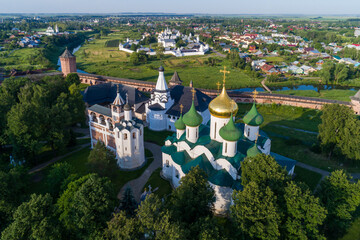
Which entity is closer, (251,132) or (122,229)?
(122,229)

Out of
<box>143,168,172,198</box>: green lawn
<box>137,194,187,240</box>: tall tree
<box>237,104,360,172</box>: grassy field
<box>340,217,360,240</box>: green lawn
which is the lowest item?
<box>340,217,360,240</box>: green lawn

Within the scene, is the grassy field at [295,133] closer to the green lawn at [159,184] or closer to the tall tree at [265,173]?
the tall tree at [265,173]

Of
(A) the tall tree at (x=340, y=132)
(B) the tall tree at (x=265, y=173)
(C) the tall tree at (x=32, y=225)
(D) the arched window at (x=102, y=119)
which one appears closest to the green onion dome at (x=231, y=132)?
(B) the tall tree at (x=265, y=173)

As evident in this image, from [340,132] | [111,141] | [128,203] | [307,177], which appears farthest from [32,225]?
[340,132]

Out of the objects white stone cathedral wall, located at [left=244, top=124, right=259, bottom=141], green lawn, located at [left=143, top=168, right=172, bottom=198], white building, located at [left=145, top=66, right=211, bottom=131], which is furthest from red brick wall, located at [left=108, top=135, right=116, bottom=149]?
white stone cathedral wall, located at [left=244, top=124, right=259, bottom=141]

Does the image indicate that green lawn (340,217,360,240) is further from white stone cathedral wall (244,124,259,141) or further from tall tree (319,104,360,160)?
white stone cathedral wall (244,124,259,141)

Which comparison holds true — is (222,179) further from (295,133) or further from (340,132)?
(295,133)

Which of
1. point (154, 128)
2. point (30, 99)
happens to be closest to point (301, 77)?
point (154, 128)
